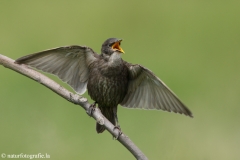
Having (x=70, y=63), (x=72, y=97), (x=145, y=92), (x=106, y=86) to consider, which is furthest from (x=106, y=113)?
(x=72, y=97)

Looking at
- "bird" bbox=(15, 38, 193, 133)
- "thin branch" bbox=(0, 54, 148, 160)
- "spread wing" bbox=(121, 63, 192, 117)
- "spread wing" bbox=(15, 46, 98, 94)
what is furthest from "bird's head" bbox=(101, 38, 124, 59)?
"thin branch" bbox=(0, 54, 148, 160)

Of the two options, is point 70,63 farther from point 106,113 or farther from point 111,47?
point 106,113

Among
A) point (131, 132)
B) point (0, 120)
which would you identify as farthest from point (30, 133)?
point (131, 132)

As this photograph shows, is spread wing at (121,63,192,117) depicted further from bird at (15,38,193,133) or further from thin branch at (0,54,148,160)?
thin branch at (0,54,148,160)

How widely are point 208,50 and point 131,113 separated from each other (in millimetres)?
3001

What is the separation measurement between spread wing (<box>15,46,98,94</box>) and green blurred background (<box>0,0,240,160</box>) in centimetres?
115

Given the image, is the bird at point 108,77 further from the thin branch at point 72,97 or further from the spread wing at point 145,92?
the thin branch at point 72,97

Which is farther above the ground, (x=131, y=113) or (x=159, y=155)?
(x=131, y=113)

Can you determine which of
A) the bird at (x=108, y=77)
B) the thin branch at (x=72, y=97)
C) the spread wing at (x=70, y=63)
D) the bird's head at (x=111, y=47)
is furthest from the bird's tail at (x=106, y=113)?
the thin branch at (x=72, y=97)

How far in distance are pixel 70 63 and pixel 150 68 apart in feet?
14.6

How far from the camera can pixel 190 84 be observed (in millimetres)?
10984

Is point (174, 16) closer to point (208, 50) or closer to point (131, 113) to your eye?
point (208, 50)

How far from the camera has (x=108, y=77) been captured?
6742 millimetres

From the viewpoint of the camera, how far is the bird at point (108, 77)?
6.63m
